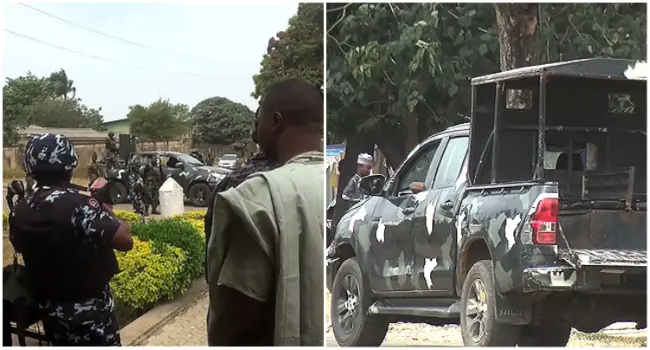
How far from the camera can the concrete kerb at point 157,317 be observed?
359cm

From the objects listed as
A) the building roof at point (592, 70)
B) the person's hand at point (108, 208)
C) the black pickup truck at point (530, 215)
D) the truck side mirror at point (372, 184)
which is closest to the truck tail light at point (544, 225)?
the black pickup truck at point (530, 215)

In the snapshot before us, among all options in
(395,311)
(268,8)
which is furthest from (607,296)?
(268,8)

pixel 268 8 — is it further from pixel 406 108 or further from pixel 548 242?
pixel 548 242

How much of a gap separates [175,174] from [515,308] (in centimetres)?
184

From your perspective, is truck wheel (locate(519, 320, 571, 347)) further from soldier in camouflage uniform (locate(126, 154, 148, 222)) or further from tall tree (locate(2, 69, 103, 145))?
tall tree (locate(2, 69, 103, 145))

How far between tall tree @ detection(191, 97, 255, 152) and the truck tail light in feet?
4.73

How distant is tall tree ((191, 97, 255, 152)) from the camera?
3.57m

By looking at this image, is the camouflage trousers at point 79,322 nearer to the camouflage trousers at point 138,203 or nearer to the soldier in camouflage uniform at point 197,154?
the camouflage trousers at point 138,203

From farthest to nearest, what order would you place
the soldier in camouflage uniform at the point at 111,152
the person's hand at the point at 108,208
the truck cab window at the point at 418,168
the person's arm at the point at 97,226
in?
the truck cab window at the point at 418,168 < the soldier in camouflage uniform at the point at 111,152 < the person's hand at the point at 108,208 < the person's arm at the point at 97,226

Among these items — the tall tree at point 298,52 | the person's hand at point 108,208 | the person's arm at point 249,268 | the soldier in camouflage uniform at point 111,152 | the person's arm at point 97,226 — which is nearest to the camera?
the person's arm at point 249,268

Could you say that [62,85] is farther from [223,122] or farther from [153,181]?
[223,122]

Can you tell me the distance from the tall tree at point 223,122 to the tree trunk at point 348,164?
1.73 feet

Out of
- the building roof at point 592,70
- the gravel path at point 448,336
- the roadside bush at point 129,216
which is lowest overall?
the gravel path at point 448,336

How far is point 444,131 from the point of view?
3734 millimetres
